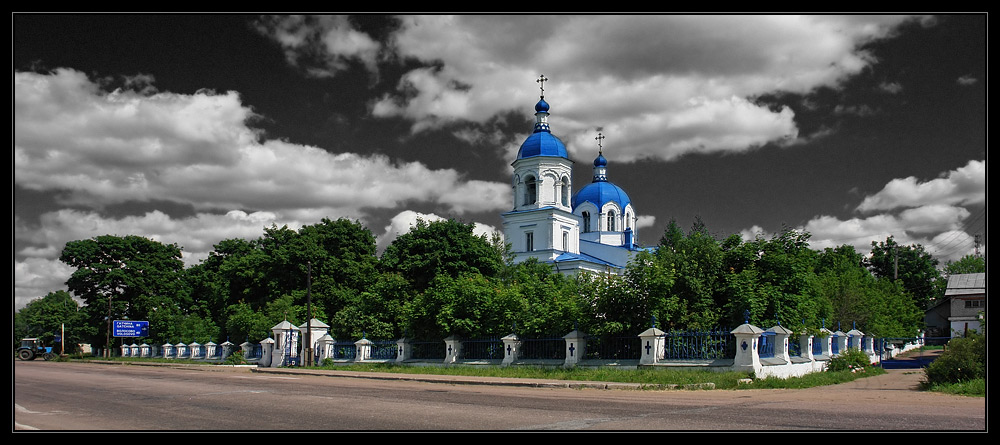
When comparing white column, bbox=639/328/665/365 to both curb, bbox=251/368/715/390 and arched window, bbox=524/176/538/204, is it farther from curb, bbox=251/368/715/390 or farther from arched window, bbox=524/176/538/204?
arched window, bbox=524/176/538/204

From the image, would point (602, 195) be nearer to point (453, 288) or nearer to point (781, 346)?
point (453, 288)

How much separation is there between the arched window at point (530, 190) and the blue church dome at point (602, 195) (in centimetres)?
1132

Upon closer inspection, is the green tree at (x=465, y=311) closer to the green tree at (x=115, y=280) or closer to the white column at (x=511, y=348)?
the white column at (x=511, y=348)

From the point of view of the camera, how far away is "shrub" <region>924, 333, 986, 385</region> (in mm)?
14430

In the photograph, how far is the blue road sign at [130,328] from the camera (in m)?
49.5

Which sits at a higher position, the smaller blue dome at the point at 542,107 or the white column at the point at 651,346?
the smaller blue dome at the point at 542,107

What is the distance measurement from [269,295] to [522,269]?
15.1 m

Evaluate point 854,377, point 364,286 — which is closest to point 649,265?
point 854,377

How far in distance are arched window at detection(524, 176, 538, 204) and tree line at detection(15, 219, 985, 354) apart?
1077 cm

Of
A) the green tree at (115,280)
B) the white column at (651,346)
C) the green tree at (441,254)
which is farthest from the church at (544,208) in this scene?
the white column at (651,346)

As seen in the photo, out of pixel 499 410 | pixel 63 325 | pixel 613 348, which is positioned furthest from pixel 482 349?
pixel 63 325

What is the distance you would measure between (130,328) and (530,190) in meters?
30.8

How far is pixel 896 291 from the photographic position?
49.4 metres

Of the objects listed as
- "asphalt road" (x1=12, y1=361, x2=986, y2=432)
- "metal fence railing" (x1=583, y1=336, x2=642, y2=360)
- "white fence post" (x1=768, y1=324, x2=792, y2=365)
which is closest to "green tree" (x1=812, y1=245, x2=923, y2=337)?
"white fence post" (x1=768, y1=324, x2=792, y2=365)
